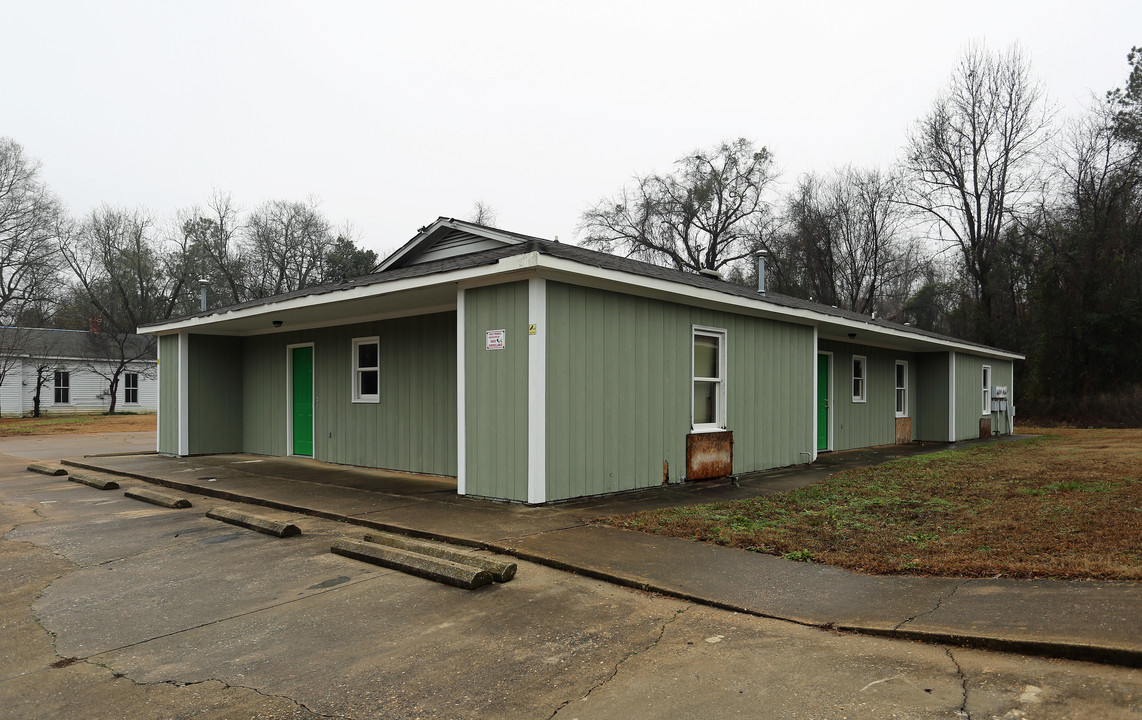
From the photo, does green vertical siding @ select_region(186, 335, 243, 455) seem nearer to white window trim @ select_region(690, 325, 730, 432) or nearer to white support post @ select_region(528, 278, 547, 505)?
white support post @ select_region(528, 278, 547, 505)

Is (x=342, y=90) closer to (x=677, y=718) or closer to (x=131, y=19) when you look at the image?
(x=131, y=19)

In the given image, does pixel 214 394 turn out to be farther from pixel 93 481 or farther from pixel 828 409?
pixel 828 409

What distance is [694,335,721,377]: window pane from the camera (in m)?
9.37

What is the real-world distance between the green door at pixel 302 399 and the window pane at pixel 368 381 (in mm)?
1522

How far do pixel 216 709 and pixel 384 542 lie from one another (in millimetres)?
2651

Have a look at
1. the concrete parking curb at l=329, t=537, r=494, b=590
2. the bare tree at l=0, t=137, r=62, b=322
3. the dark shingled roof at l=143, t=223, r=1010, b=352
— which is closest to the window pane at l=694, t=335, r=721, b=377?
the dark shingled roof at l=143, t=223, r=1010, b=352

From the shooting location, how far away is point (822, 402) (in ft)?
45.5

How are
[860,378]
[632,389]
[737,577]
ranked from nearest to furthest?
1. [737,577]
2. [632,389]
3. [860,378]

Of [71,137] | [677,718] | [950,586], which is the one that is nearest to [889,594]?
[950,586]

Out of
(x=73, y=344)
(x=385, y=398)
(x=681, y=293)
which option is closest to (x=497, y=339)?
(x=681, y=293)

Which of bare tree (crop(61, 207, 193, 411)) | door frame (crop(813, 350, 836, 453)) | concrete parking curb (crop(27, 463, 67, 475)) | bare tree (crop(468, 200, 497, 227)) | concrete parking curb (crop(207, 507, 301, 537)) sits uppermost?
bare tree (crop(468, 200, 497, 227))

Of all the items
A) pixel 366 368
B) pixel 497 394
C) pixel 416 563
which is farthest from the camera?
pixel 366 368

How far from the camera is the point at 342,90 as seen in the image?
2141cm

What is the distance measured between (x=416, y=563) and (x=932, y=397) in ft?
55.1
